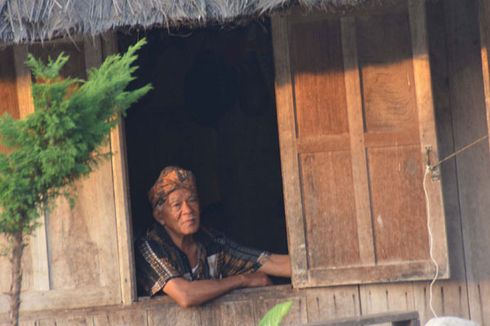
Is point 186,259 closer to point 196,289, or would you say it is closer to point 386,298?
point 196,289

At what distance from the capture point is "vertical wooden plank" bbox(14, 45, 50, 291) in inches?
263

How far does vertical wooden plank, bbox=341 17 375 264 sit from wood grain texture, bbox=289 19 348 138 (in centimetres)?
4

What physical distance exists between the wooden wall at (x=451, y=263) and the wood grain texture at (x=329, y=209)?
21cm

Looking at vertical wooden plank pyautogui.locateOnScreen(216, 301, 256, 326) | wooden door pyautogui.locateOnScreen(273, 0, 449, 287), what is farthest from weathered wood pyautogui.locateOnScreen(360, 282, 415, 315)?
vertical wooden plank pyautogui.locateOnScreen(216, 301, 256, 326)

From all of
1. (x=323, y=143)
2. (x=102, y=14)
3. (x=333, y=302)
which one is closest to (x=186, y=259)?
(x=333, y=302)

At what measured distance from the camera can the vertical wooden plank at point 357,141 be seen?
6.60m

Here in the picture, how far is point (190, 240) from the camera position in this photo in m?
7.59

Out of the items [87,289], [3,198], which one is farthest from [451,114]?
[3,198]

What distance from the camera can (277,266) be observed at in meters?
7.34

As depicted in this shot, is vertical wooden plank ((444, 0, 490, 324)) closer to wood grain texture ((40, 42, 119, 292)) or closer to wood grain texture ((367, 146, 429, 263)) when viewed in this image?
wood grain texture ((367, 146, 429, 263))

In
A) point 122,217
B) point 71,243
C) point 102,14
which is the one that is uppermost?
point 102,14

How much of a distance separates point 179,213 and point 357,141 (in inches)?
54.3

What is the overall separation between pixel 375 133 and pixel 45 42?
1864 millimetres

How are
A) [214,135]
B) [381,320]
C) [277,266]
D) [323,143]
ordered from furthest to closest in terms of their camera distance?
1. [214,135]
2. [277,266]
3. [323,143]
4. [381,320]
